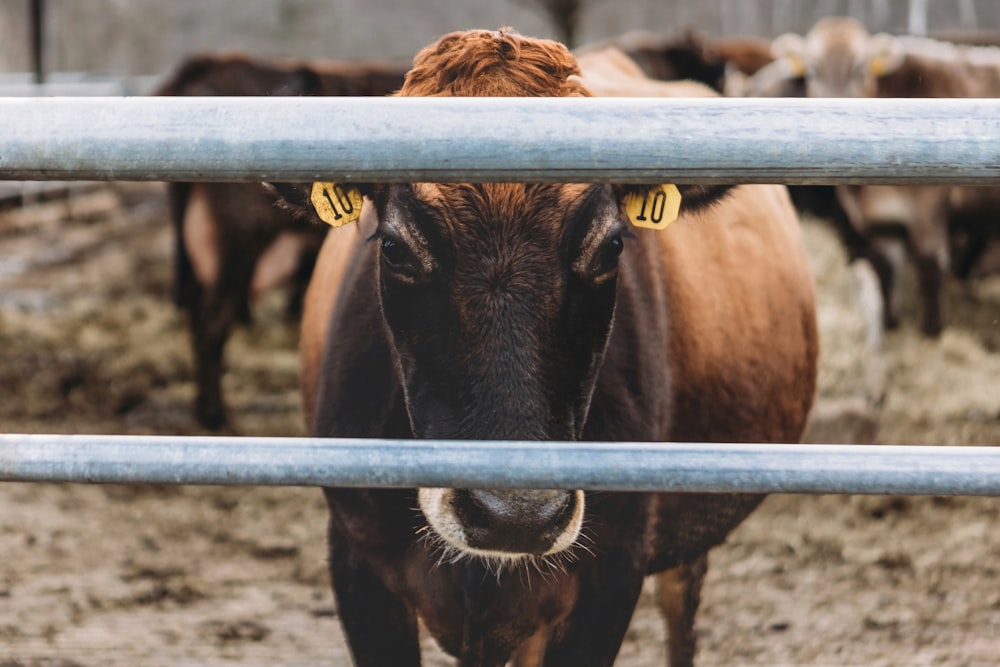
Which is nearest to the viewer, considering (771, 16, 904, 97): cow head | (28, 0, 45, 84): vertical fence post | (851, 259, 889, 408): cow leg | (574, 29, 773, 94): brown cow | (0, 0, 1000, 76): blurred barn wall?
(851, 259, 889, 408): cow leg

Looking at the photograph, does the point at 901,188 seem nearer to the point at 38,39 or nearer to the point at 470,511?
the point at 470,511

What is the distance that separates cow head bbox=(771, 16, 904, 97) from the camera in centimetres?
736

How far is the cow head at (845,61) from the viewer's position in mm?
7363

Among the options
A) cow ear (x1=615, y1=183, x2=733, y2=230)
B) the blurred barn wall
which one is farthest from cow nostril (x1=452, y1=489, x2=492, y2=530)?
the blurred barn wall

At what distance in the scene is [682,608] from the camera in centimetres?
313

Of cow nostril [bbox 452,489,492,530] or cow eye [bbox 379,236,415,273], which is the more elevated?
cow eye [bbox 379,236,415,273]

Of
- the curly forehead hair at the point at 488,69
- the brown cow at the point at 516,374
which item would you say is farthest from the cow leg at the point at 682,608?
the curly forehead hair at the point at 488,69

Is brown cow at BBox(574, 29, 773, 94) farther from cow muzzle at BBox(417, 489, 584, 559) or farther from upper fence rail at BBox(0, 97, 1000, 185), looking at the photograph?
upper fence rail at BBox(0, 97, 1000, 185)

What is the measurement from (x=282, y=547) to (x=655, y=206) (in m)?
2.85

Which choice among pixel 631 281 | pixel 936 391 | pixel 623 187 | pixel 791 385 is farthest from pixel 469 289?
pixel 936 391

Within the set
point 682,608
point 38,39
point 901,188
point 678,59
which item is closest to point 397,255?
point 682,608

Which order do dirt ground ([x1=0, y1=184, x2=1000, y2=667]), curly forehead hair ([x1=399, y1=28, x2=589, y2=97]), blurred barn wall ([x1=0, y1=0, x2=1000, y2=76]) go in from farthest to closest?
blurred barn wall ([x1=0, y1=0, x2=1000, y2=76]) < dirt ground ([x1=0, y1=184, x2=1000, y2=667]) < curly forehead hair ([x1=399, y1=28, x2=589, y2=97])

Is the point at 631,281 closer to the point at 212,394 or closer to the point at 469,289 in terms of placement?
the point at 469,289

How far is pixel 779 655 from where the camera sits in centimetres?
319
